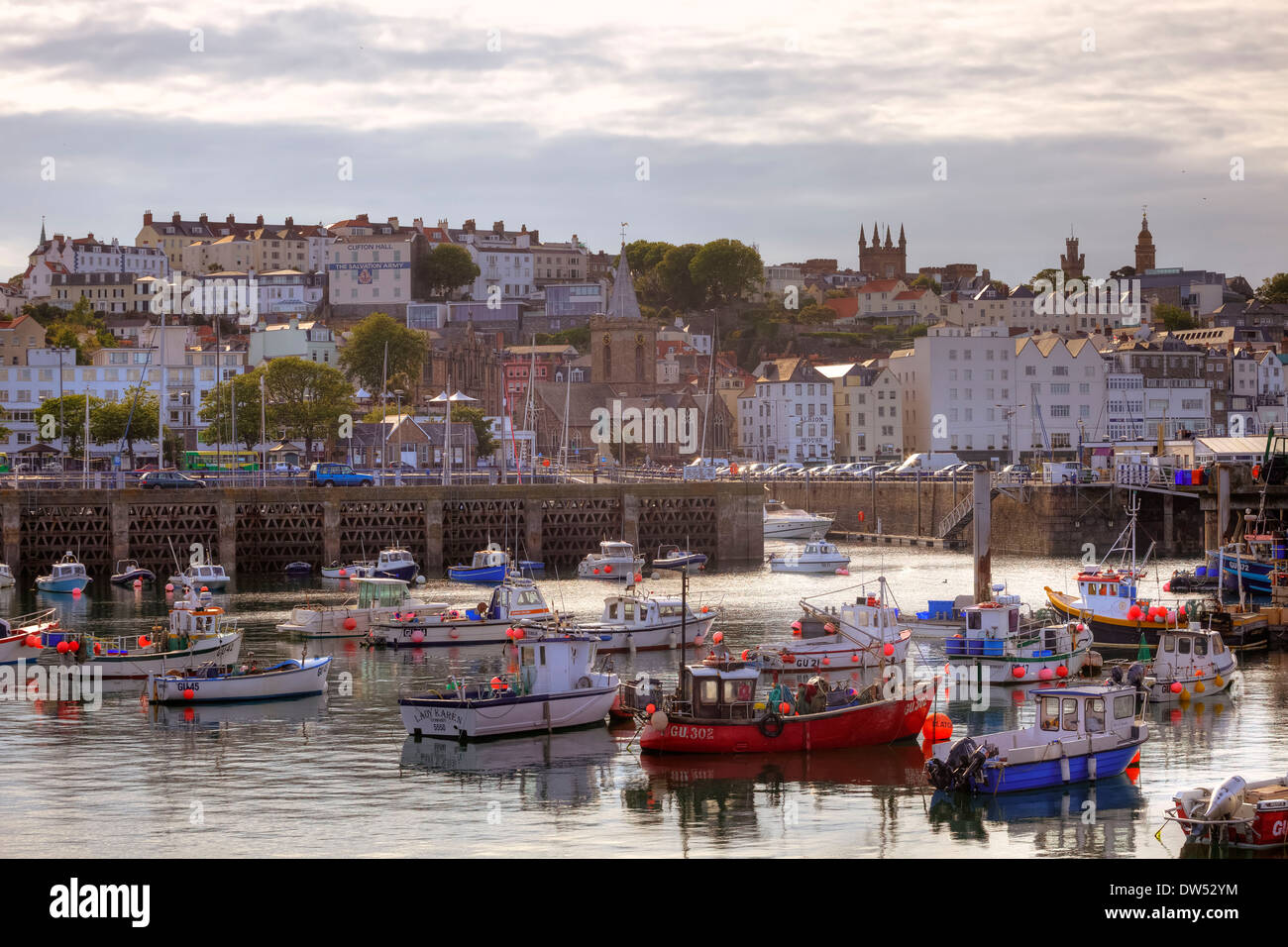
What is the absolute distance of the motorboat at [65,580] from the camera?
69562 millimetres

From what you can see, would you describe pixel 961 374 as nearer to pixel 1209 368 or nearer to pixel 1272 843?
pixel 1209 368

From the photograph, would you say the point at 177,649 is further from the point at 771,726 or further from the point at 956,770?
the point at 956,770

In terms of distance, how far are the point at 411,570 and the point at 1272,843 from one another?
5163 cm

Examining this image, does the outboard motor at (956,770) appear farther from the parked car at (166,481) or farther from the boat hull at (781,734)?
the parked car at (166,481)

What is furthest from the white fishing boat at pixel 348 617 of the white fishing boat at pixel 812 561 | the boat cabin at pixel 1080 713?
the white fishing boat at pixel 812 561

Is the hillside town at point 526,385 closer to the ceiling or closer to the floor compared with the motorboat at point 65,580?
closer to the ceiling

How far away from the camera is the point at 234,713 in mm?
41125

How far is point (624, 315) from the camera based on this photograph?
16638 centimetres

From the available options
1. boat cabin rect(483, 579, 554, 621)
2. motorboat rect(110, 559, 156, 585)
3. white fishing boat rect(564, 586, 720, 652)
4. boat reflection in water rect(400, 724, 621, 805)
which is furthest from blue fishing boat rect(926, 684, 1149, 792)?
motorboat rect(110, 559, 156, 585)

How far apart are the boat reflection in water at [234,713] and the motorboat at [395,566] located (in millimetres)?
27779

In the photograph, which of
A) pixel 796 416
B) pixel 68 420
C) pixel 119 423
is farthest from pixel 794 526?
pixel 68 420

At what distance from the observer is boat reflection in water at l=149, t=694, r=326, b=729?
39.9 metres

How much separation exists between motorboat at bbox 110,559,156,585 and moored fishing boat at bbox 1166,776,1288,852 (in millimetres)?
55824
